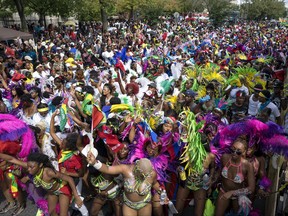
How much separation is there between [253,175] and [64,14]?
2229 centimetres

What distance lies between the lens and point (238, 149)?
3.43 m

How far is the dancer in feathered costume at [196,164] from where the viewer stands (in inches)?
147

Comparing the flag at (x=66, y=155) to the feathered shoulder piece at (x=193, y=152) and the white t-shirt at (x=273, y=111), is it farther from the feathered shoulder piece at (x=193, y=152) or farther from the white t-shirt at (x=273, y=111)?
the white t-shirt at (x=273, y=111)

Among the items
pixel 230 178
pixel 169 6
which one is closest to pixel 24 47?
pixel 230 178

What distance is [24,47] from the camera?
14.1 m

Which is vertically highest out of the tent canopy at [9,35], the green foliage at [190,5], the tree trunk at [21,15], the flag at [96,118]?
the green foliage at [190,5]

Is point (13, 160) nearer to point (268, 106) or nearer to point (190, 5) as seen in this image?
point (268, 106)

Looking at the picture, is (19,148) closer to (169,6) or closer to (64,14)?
(64,14)

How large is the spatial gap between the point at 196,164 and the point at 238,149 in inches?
22.7

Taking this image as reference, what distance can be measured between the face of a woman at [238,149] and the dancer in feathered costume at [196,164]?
39 centimetres

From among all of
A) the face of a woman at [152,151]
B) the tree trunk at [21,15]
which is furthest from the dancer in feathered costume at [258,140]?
the tree trunk at [21,15]

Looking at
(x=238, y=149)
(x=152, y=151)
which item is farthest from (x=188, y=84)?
(x=238, y=149)

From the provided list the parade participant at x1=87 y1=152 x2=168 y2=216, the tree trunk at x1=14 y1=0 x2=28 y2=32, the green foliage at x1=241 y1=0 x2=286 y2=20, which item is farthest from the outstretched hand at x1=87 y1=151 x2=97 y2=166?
the green foliage at x1=241 y1=0 x2=286 y2=20

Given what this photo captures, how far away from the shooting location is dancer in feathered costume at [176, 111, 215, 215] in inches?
147
